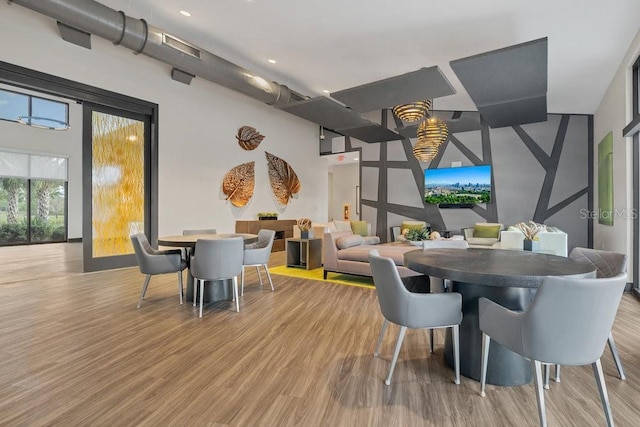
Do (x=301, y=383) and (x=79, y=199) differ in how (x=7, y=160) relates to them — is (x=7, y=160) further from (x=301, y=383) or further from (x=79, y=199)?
(x=301, y=383)

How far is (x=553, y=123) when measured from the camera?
25.7 ft

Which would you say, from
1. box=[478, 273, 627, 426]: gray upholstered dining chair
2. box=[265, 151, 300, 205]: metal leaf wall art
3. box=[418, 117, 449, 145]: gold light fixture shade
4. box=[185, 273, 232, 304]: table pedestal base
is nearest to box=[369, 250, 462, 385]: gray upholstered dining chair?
box=[478, 273, 627, 426]: gray upholstered dining chair

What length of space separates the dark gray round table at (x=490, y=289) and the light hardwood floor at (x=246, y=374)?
11 centimetres

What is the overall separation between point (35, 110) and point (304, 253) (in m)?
7.54

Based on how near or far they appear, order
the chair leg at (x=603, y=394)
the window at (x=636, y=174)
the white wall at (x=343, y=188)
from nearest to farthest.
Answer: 1. the chair leg at (x=603, y=394)
2. the window at (x=636, y=174)
3. the white wall at (x=343, y=188)

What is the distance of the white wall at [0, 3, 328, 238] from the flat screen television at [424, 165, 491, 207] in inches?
162

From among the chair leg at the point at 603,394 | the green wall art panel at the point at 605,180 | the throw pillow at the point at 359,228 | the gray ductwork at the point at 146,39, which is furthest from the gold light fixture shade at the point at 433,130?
the chair leg at the point at 603,394

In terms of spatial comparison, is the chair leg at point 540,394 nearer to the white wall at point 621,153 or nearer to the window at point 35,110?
the white wall at point 621,153

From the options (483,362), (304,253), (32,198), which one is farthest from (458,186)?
(32,198)

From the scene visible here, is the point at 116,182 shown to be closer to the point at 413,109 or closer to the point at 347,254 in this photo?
the point at 347,254

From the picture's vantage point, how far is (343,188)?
49.0ft

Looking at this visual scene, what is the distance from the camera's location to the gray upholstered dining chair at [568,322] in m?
1.59

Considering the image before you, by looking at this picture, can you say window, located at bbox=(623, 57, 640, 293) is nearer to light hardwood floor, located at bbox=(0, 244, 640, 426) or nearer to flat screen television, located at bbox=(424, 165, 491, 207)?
light hardwood floor, located at bbox=(0, 244, 640, 426)

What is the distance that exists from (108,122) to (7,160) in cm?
693
